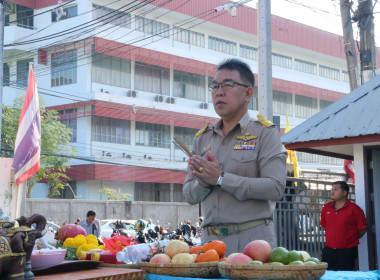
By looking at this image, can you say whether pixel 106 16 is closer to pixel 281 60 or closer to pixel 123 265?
pixel 281 60

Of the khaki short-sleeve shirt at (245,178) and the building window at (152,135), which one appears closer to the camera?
the khaki short-sleeve shirt at (245,178)

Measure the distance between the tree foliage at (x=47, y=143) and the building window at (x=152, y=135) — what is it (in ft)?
13.7

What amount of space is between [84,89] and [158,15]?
6.20 meters

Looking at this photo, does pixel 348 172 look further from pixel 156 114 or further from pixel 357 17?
pixel 156 114

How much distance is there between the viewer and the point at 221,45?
35.5 metres

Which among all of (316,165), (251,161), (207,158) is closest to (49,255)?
(207,158)

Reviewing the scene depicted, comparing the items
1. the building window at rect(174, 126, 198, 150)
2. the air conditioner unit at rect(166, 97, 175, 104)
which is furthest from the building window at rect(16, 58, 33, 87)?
the building window at rect(174, 126, 198, 150)

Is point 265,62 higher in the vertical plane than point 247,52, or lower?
lower

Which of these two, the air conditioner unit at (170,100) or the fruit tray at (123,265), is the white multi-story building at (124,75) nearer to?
the air conditioner unit at (170,100)

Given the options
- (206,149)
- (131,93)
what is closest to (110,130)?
(131,93)

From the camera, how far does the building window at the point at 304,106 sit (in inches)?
1563

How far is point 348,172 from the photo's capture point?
1216 centimetres

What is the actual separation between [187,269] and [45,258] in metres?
0.61

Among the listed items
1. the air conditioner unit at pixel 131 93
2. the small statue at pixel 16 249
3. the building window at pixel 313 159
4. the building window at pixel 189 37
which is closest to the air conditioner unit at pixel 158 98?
the air conditioner unit at pixel 131 93
